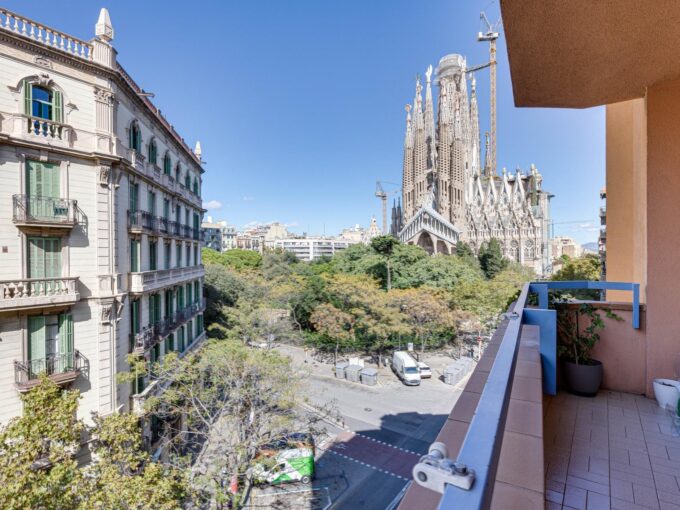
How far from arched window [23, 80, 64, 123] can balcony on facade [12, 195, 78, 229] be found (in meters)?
1.93

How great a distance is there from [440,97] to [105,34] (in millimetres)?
57604

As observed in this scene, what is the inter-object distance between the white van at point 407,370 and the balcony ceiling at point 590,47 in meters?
15.5

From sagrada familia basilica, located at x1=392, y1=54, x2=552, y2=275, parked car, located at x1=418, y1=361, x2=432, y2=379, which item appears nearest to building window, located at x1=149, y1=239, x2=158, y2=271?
parked car, located at x1=418, y1=361, x2=432, y2=379

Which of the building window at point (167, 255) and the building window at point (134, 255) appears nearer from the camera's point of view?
the building window at point (134, 255)

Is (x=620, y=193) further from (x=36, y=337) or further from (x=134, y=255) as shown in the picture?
(x=36, y=337)

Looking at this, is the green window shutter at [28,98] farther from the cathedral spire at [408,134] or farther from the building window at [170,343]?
the cathedral spire at [408,134]

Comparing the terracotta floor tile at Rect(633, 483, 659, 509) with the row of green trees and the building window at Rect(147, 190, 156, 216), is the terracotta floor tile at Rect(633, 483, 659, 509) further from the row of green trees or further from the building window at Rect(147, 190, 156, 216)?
the row of green trees

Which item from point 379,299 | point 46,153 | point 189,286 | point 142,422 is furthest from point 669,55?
point 379,299

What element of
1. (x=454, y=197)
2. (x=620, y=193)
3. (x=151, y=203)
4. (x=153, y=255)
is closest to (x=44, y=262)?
(x=153, y=255)

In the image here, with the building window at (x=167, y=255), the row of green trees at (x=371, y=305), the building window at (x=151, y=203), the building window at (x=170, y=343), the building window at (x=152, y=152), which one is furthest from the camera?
the row of green trees at (x=371, y=305)

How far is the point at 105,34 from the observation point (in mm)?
8703

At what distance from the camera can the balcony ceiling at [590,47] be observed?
256 cm

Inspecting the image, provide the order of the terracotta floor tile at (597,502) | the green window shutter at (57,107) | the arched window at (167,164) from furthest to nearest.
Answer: the arched window at (167,164), the green window shutter at (57,107), the terracotta floor tile at (597,502)

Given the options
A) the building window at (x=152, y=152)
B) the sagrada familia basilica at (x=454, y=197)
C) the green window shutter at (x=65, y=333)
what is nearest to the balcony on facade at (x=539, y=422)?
the green window shutter at (x=65, y=333)
